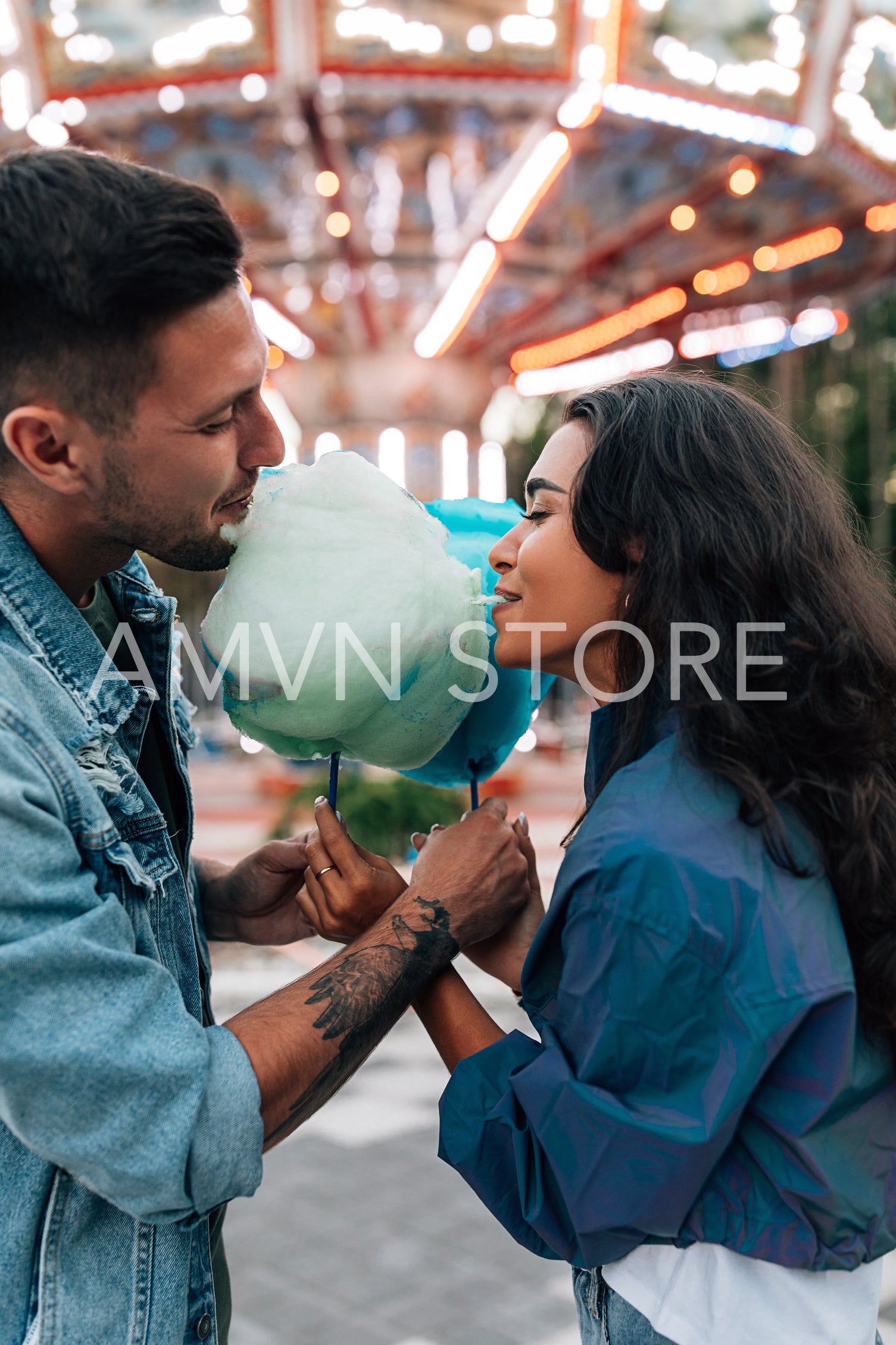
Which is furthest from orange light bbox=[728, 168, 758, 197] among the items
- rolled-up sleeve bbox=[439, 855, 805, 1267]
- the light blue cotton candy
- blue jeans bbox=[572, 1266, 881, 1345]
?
blue jeans bbox=[572, 1266, 881, 1345]

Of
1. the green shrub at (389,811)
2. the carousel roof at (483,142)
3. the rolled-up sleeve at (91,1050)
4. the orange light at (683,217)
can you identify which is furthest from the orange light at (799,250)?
the rolled-up sleeve at (91,1050)

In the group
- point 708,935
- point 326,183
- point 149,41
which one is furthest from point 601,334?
point 708,935

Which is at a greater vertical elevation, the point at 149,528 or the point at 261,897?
the point at 149,528

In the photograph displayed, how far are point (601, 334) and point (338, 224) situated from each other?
159 inches

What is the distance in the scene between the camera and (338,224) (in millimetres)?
8125

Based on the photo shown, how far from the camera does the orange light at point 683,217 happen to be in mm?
8930

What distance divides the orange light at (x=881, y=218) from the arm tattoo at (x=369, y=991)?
8.94 metres

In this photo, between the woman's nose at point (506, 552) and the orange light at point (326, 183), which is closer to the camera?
the woman's nose at point (506, 552)

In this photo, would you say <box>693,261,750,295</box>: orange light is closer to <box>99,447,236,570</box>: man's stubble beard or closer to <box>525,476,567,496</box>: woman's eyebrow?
<box>525,476,567,496</box>: woman's eyebrow

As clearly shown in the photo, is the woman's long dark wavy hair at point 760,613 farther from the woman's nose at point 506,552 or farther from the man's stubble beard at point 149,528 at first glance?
the man's stubble beard at point 149,528

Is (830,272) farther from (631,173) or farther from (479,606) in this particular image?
(479,606)

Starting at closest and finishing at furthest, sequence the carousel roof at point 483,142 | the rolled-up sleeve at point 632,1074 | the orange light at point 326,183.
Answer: the rolled-up sleeve at point 632,1074 → the carousel roof at point 483,142 → the orange light at point 326,183

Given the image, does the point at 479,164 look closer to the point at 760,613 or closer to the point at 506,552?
the point at 506,552

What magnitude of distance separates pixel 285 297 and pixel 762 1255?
378 inches
